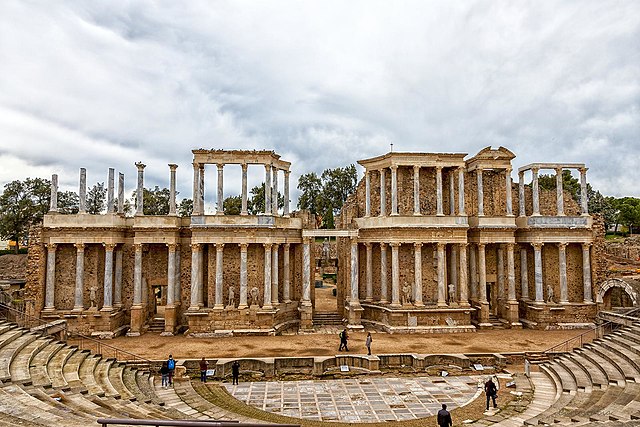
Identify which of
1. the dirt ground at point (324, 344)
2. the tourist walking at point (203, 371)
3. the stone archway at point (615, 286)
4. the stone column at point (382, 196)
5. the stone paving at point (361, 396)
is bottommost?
the stone paving at point (361, 396)

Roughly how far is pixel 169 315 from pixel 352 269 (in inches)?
498

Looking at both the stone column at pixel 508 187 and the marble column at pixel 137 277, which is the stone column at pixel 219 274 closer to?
the marble column at pixel 137 277

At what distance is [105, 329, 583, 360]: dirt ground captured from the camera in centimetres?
2273

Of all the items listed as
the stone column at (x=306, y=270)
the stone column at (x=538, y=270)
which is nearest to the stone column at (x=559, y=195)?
the stone column at (x=538, y=270)

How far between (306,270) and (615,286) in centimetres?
2133

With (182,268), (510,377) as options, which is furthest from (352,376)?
(182,268)

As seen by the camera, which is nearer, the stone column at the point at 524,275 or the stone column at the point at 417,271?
the stone column at the point at 417,271

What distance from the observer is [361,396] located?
17.0m

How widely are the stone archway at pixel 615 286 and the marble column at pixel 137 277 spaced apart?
32.0 meters

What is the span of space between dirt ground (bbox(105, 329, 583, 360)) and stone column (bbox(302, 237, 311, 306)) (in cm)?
311

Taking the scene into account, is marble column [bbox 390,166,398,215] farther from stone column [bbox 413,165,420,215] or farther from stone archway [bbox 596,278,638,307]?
stone archway [bbox 596,278,638,307]

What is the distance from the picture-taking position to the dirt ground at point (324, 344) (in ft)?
74.6

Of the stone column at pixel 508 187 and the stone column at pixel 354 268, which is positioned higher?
the stone column at pixel 508 187

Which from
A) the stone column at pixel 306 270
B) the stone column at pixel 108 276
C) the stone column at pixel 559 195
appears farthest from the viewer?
the stone column at pixel 559 195
